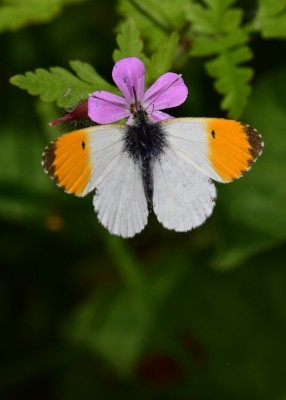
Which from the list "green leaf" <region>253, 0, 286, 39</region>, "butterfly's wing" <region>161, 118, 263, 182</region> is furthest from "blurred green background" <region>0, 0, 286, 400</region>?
"butterfly's wing" <region>161, 118, 263, 182</region>

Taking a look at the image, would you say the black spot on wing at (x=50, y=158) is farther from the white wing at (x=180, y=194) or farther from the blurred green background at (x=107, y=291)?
the blurred green background at (x=107, y=291)

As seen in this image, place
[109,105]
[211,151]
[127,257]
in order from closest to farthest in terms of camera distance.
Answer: [211,151] → [109,105] → [127,257]

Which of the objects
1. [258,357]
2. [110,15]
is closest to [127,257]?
[258,357]

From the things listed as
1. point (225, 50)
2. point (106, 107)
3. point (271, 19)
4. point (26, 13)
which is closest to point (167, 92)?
point (106, 107)

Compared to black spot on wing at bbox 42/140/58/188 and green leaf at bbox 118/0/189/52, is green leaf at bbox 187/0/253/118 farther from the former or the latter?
black spot on wing at bbox 42/140/58/188

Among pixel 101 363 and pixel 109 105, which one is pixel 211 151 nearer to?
pixel 109 105

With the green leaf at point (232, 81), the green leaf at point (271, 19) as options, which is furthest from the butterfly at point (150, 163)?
the green leaf at point (271, 19)

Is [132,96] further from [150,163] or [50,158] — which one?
[50,158]
